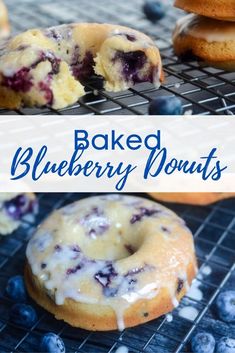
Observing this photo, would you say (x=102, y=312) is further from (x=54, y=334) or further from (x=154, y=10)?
(x=154, y=10)

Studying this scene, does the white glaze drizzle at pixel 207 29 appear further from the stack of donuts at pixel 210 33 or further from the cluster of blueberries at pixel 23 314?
the cluster of blueberries at pixel 23 314

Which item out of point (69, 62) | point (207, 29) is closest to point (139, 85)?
point (69, 62)

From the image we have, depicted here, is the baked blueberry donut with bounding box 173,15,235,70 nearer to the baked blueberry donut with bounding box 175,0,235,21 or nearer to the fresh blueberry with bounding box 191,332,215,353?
the baked blueberry donut with bounding box 175,0,235,21

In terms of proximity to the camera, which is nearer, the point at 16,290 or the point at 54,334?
the point at 54,334

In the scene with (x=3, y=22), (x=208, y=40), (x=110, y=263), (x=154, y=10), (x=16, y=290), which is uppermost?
(x=208, y=40)

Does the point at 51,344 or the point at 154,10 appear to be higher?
the point at 154,10

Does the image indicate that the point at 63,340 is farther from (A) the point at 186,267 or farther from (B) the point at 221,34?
(B) the point at 221,34

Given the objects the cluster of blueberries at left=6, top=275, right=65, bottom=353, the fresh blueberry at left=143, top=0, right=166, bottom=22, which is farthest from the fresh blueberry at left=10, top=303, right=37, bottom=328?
the fresh blueberry at left=143, top=0, right=166, bottom=22
